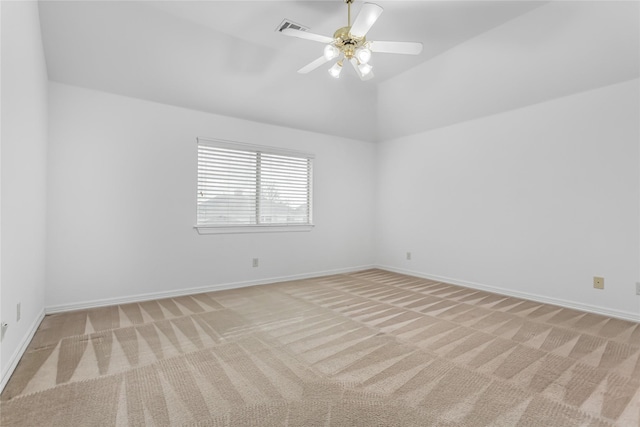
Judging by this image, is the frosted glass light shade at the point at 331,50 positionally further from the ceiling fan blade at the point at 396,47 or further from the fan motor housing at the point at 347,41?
the ceiling fan blade at the point at 396,47

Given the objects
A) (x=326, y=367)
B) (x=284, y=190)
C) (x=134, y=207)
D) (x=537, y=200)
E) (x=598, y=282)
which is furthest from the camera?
(x=284, y=190)

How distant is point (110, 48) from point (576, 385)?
15.9ft

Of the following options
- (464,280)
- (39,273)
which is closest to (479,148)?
(464,280)

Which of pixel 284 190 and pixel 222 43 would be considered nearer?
pixel 222 43

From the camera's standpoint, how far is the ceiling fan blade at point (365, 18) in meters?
2.12

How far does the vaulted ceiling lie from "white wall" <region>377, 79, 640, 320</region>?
137 cm

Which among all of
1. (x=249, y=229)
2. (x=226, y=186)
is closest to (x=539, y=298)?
(x=249, y=229)

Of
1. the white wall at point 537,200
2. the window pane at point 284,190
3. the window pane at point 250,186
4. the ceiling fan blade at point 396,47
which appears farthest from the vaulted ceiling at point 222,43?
the white wall at point 537,200

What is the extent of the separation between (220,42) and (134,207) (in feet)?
7.16

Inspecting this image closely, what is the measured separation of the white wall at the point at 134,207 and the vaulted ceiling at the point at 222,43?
0.29 m

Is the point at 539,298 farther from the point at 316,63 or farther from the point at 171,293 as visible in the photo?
the point at 171,293

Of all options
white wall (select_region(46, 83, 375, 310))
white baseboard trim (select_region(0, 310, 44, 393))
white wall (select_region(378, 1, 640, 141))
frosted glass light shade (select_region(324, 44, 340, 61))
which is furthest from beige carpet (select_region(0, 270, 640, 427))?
white wall (select_region(378, 1, 640, 141))

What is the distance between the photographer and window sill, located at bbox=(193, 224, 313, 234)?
411cm

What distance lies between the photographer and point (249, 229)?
4.49 m
